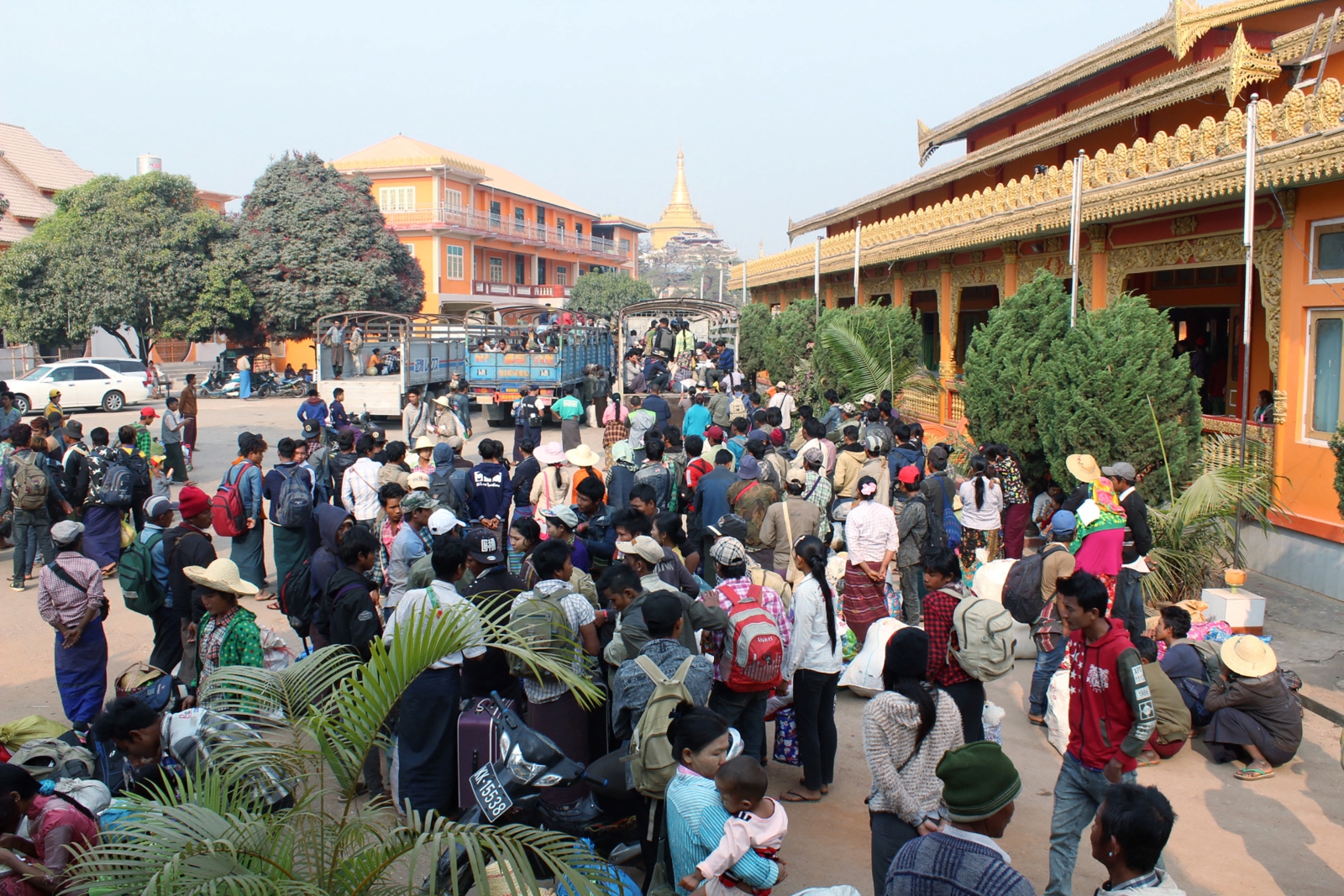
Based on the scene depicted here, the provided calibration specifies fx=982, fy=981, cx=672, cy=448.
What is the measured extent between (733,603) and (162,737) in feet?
8.28

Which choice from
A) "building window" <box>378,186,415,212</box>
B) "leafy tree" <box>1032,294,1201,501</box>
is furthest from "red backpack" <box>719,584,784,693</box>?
"building window" <box>378,186,415,212</box>

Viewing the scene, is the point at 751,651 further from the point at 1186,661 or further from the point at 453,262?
the point at 453,262

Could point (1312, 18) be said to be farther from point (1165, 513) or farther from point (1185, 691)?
point (1185, 691)

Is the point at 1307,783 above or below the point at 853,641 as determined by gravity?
below

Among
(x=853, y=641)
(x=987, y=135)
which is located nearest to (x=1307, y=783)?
(x=853, y=641)

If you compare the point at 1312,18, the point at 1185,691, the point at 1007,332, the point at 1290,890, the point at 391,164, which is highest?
the point at 391,164

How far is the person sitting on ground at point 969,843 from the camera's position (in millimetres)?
2711

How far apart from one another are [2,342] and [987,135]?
102ft

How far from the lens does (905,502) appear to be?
25.1ft

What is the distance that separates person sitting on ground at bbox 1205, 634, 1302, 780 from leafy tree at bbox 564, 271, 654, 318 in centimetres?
4531

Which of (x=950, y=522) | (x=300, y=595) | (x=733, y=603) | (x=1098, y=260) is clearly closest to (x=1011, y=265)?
(x=1098, y=260)

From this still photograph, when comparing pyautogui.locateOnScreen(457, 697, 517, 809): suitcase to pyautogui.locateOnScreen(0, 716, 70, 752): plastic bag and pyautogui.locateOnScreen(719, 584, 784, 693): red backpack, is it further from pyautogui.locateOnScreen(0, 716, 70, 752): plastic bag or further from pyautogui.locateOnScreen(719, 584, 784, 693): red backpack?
pyautogui.locateOnScreen(0, 716, 70, 752): plastic bag

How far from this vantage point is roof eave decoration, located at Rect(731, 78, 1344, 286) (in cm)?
859

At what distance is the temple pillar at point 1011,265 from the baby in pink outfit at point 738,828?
1336 cm
